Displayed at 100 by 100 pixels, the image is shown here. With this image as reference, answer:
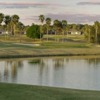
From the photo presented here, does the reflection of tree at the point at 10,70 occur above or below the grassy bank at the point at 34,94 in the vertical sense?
below

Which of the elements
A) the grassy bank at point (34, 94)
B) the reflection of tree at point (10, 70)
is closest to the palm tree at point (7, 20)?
the reflection of tree at point (10, 70)

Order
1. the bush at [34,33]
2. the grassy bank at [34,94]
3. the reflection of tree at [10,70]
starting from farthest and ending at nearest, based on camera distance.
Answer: the bush at [34,33] → the reflection of tree at [10,70] → the grassy bank at [34,94]

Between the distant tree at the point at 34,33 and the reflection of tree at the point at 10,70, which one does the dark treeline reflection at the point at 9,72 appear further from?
the distant tree at the point at 34,33

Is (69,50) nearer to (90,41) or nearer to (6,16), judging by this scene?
(90,41)

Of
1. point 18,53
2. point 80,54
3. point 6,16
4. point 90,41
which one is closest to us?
point 18,53

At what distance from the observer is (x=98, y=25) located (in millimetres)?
146375

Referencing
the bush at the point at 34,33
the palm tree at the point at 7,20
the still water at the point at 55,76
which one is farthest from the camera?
the palm tree at the point at 7,20

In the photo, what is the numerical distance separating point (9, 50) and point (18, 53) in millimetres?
2247

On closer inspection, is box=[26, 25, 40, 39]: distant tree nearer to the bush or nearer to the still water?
the bush

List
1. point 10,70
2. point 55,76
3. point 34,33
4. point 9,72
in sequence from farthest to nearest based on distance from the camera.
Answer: point 34,33
point 10,70
point 9,72
point 55,76

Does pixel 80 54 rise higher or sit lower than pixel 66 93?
lower

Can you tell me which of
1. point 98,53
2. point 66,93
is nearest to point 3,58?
point 98,53

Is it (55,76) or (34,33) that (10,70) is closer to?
(55,76)

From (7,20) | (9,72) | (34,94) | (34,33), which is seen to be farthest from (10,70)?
(7,20)
